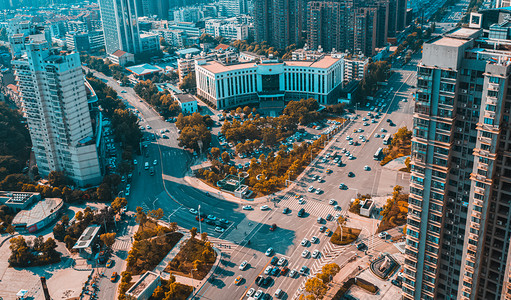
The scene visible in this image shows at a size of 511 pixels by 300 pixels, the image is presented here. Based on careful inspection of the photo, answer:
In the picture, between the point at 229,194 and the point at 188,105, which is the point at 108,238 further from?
the point at 188,105

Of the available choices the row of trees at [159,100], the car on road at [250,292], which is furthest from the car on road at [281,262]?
the row of trees at [159,100]

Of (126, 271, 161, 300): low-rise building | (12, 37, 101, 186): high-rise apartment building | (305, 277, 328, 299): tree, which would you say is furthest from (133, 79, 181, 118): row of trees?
(305, 277, 328, 299): tree

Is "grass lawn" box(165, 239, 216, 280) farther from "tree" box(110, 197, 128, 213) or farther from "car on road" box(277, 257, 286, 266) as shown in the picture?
"tree" box(110, 197, 128, 213)

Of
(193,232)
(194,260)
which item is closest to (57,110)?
(193,232)

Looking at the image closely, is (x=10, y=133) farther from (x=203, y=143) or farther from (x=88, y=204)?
(x=203, y=143)

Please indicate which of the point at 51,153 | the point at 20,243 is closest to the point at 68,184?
the point at 51,153

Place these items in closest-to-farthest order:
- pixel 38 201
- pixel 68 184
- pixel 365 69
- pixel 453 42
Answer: pixel 453 42, pixel 38 201, pixel 68 184, pixel 365 69
